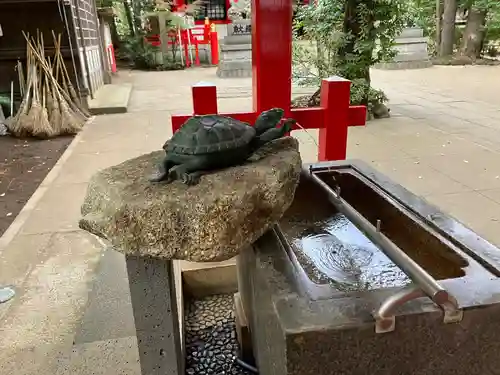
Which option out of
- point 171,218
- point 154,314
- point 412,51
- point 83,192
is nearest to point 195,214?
point 171,218

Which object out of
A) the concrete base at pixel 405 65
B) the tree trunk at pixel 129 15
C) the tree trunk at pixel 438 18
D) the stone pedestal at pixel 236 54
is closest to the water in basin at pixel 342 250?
the stone pedestal at pixel 236 54

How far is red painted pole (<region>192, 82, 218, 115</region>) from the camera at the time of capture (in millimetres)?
2113

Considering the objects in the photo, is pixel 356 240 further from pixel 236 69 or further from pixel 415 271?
pixel 236 69

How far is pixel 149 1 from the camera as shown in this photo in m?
12.6

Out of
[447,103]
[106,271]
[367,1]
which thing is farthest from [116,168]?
[447,103]

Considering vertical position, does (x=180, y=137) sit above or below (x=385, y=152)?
above

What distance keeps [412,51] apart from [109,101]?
24.6 feet

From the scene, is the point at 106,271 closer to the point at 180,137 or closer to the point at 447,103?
the point at 180,137

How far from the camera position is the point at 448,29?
11.7 m

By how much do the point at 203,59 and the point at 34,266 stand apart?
455 inches

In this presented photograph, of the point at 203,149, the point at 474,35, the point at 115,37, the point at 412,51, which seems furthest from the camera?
the point at 115,37

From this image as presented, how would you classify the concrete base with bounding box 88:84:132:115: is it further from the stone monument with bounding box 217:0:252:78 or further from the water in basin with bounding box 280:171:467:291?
the water in basin with bounding box 280:171:467:291

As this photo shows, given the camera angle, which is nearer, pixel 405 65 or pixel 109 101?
pixel 109 101

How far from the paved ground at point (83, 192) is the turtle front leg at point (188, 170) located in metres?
0.81
